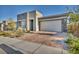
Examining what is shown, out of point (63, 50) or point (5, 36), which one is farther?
point (5, 36)

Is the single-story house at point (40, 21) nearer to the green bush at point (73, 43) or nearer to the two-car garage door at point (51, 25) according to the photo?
the two-car garage door at point (51, 25)

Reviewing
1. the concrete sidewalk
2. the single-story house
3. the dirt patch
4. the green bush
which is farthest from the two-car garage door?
the concrete sidewalk

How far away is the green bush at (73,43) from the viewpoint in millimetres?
2721

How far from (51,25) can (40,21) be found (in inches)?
10.4

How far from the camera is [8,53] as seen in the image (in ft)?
9.13

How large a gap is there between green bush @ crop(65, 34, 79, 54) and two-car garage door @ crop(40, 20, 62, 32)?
29 cm

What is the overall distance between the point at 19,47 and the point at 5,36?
410 mm

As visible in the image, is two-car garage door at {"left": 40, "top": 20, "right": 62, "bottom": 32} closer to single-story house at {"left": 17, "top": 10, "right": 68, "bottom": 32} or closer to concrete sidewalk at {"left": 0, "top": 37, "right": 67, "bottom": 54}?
single-story house at {"left": 17, "top": 10, "right": 68, "bottom": 32}

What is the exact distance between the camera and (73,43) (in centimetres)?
274

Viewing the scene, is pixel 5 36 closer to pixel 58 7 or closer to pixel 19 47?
pixel 19 47

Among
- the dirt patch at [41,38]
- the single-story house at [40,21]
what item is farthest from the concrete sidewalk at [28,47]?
the single-story house at [40,21]

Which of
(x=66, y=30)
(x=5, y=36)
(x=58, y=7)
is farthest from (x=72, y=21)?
(x=5, y=36)

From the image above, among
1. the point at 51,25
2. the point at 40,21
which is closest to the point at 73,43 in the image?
the point at 51,25

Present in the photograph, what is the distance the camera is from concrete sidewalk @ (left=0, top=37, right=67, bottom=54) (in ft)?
8.96
